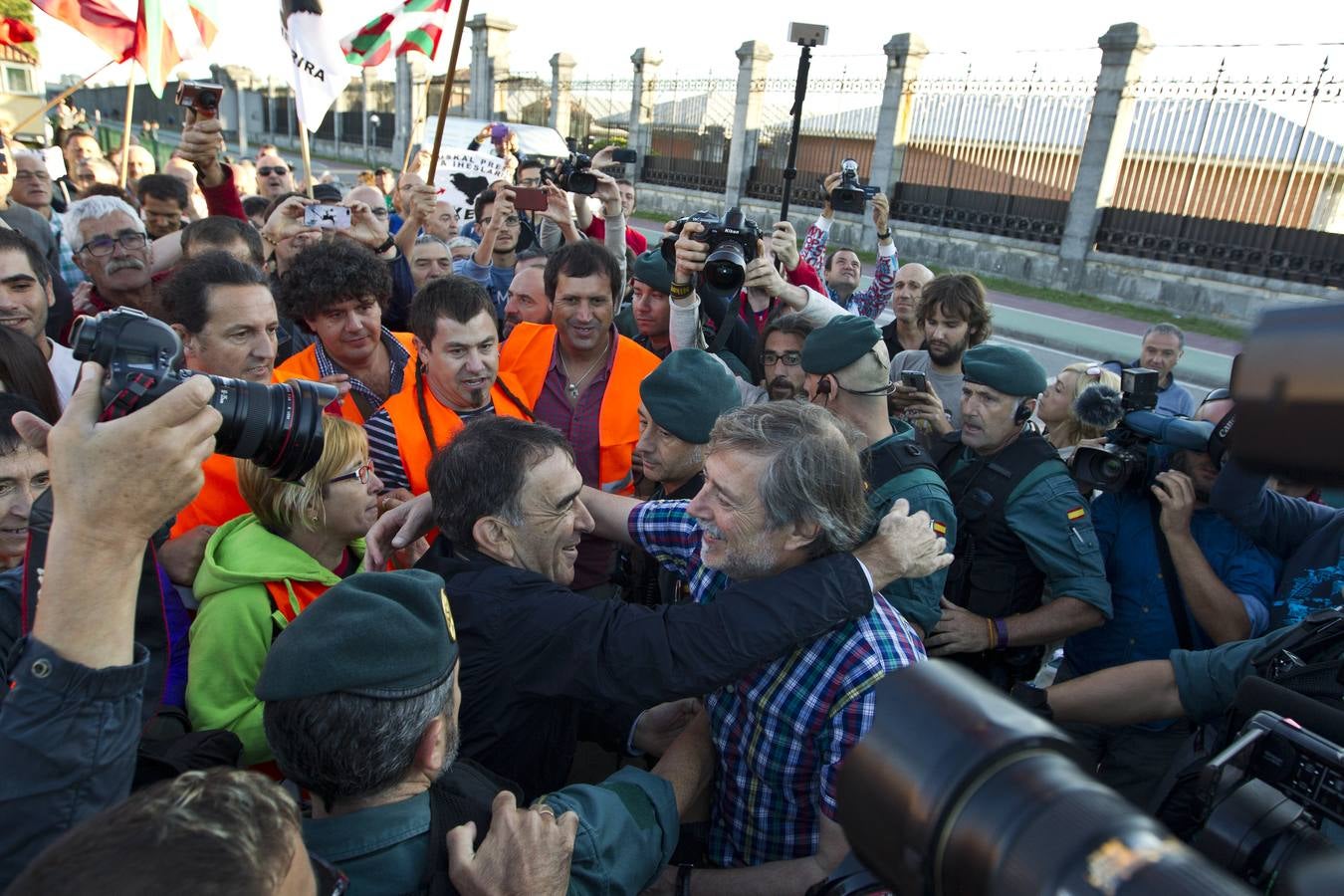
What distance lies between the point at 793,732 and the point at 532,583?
641 millimetres

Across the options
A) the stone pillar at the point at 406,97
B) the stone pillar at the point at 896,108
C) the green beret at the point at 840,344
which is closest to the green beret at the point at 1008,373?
the green beret at the point at 840,344

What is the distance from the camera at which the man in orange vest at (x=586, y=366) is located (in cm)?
335

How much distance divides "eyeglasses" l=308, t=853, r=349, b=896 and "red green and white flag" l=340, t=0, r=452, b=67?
20.4ft

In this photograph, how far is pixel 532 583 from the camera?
185cm

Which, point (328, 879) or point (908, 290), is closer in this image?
point (328, 879)

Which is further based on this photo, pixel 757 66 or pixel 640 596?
pixel 757 66

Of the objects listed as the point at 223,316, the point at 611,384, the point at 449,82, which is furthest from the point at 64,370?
the point at 449,82

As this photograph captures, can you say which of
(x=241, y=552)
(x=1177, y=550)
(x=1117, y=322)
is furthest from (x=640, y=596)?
(x=1117, y=322)

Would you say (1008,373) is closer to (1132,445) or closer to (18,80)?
(1132,445)

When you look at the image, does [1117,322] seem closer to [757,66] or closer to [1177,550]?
[757,66]

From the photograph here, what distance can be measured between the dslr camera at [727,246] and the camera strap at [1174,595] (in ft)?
5.86

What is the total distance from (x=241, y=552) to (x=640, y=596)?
1481 mm

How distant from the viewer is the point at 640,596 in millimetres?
3154

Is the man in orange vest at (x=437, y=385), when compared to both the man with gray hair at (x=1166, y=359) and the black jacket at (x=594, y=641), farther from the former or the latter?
the man with gray hair at (x=1166, y=359)
